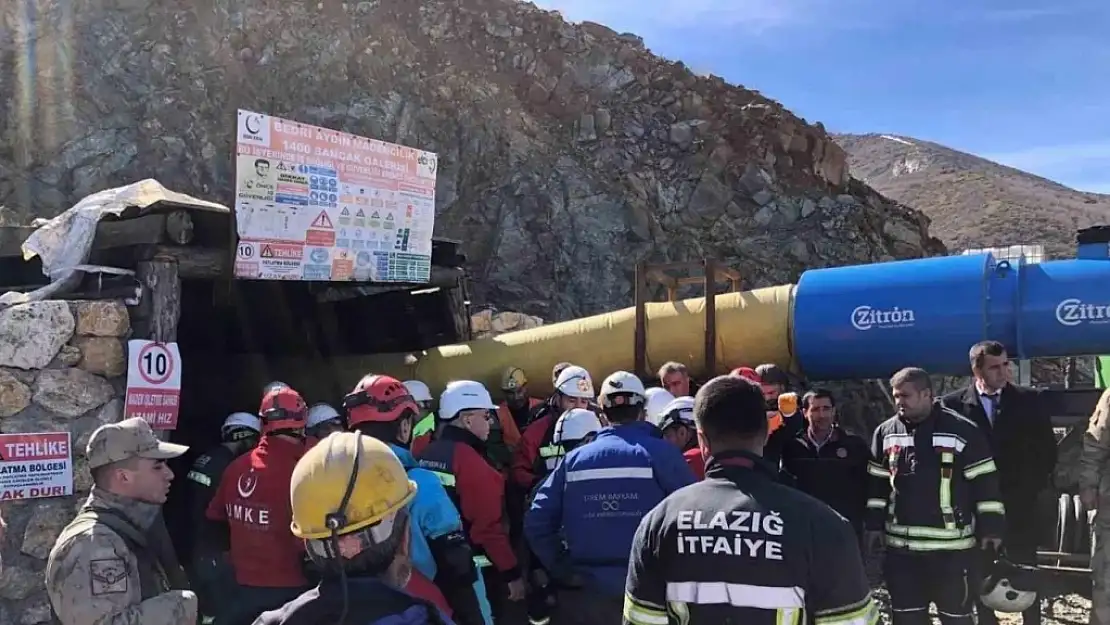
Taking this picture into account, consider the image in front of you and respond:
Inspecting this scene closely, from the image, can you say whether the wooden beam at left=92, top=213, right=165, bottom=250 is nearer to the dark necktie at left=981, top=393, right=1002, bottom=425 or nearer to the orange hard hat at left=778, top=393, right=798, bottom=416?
the orange hard hat at left=778, top=393, right=798, bottom=416

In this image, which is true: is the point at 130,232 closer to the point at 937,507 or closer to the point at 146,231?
the point at 146,231

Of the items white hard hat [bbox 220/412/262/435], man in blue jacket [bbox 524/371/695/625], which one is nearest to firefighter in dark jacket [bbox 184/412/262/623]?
white hard hat [bbox 220/412/262/435]

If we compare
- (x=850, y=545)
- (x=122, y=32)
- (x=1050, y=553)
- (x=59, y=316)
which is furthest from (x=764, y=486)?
(x=122, y=32)

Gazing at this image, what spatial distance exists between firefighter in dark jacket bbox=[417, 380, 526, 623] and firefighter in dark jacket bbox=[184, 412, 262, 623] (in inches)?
46.0

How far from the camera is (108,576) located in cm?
288

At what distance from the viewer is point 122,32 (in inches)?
748

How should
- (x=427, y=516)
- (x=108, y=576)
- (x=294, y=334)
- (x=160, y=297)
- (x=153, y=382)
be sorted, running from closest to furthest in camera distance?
(x=108, y=576) < (x=427, y=516) < (x=153, y=382) < (x=160, y=297) < (x=294, y=334)

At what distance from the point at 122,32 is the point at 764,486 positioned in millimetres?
20406

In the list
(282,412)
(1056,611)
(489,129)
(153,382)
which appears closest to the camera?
(282,412)

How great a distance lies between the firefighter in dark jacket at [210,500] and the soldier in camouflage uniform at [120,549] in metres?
1.22

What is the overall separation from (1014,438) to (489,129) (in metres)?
14.9

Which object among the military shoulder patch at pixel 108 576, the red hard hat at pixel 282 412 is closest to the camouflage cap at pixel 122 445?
the military shoulder patch at pixel 108 576

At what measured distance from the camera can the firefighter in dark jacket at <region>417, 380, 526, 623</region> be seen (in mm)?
4293

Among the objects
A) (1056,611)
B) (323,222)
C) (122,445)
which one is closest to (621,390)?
(122,445)
